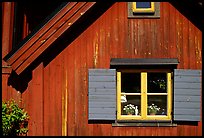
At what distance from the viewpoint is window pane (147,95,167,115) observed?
7164 mm

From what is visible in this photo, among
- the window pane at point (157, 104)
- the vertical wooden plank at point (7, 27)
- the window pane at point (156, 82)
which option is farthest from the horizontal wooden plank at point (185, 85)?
the vertical wooden plank at point (7, 27)

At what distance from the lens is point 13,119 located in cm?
674

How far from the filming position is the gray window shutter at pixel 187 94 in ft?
22.5

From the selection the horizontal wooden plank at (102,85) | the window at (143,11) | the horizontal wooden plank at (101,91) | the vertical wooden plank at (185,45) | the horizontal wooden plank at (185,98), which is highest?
the window at (143,11)

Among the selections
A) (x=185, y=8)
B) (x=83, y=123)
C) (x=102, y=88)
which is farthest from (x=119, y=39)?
(x=83, y=123)

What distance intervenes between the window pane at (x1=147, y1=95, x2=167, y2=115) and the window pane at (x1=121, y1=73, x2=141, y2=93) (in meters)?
0.37

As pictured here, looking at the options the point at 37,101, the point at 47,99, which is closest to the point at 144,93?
the point at 47,99

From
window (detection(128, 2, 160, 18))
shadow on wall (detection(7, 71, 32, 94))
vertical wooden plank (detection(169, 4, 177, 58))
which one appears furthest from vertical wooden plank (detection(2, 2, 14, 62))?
vertical wooden plank (detection(169, 4, 177, 58))

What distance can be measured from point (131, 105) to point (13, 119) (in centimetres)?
267

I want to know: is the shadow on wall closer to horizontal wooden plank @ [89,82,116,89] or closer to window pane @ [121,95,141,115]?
horizontal wooden plank @ [89,82,116,89]

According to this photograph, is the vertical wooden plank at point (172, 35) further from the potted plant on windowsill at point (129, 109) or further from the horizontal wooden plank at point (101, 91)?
the horizontal wooden plank at point (101, 91)

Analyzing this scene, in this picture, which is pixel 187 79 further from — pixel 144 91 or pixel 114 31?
pixel 114 31

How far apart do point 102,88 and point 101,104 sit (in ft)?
1.19

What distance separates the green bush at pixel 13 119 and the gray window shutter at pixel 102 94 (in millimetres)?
1537
